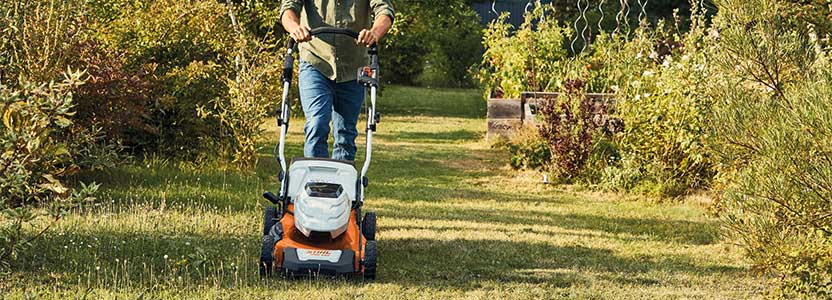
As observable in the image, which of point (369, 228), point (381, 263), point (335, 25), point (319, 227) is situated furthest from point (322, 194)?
point (335, 25)

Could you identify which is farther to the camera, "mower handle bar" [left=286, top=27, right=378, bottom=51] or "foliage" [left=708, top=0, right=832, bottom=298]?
"mower handle bar" [left=286, top=27, right=378, bottom=51]

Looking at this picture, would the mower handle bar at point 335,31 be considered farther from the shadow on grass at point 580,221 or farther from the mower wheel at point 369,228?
the shadow on grass at point 580,221

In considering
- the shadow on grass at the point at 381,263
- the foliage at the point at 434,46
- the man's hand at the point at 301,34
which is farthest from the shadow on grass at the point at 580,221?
the foliage at the point at 434,46

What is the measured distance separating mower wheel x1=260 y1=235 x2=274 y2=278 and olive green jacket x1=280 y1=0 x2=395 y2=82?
38.0 inches

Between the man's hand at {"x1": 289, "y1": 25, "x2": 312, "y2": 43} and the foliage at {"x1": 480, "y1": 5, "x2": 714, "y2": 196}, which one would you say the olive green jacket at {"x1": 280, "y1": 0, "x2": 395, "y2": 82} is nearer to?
the man's hand at {"x1": 289, "y1": 25, "x2": 312, "y2": 43}

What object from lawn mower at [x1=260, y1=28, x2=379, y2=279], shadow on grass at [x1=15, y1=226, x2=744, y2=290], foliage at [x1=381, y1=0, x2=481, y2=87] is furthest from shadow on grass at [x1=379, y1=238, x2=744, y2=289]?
foliage at [x1=381, y1=0, x2=481, y2=87]

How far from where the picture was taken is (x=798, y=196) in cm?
452

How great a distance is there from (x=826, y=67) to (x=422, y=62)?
16450mm

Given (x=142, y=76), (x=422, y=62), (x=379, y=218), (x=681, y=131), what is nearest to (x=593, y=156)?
(x=681, y=131)

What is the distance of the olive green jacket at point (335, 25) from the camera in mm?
5652

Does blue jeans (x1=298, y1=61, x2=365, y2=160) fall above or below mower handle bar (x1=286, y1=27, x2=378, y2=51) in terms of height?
below

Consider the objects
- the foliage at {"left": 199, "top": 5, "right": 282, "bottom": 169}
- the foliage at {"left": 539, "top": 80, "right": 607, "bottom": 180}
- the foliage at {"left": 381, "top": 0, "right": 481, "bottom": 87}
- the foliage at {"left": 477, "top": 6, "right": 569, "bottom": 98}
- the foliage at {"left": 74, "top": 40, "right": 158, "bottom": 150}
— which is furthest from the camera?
the foliage at {"left": 381, "top": 0, "right": 481, "bottom": 87}

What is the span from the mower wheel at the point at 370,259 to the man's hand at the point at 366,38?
926 millimetres

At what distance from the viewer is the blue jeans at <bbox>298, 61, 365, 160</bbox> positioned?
18.4 feet
